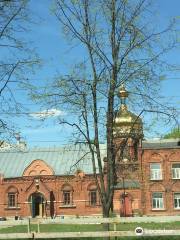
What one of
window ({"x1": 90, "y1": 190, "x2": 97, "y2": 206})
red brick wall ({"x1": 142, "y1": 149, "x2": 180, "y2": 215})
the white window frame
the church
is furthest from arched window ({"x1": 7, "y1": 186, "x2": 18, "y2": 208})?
the white window frame

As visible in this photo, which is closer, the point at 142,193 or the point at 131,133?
the point at 131,133

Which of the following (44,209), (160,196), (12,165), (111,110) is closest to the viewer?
(111,110)

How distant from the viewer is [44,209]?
56000mm

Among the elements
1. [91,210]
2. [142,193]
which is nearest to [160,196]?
[142,193]

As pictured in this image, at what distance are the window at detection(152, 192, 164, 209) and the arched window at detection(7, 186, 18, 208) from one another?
16.3 meters

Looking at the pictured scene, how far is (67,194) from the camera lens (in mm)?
56344

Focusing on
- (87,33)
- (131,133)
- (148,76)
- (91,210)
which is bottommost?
(91,210)

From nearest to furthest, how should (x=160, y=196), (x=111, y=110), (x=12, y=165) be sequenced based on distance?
(x=111, y=110) < (x=160, y=196) < (x=12, y=165)

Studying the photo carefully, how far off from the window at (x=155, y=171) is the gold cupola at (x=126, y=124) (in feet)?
129

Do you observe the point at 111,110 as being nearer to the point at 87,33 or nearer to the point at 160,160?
the point at 87,33

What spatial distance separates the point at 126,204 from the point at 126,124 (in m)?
40.5

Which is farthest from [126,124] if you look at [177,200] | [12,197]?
[12,197]

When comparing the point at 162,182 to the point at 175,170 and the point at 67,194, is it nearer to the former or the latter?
the point at 175,170

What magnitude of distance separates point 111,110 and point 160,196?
4003 cm
